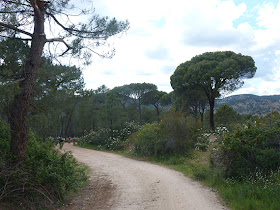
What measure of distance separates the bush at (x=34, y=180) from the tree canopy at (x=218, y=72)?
59.2 feet

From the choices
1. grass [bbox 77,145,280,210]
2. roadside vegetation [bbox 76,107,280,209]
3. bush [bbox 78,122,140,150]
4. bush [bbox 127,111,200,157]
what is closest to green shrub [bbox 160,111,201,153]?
bush [bbox 127,111,200,157]

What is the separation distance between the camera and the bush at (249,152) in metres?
6.99

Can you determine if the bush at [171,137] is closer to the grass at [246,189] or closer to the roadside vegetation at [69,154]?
the roadside vegetation at [69,154]

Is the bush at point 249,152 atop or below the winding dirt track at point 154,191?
atop

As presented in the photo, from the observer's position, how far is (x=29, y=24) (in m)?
7.38

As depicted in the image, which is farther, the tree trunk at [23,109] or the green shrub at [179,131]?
the green shrub at [179,131]

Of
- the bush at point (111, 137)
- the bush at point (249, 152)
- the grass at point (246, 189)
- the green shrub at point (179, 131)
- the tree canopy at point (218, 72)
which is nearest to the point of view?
the grass at point (246, 189)

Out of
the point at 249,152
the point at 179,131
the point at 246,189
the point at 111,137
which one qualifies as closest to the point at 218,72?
the point at 179,131

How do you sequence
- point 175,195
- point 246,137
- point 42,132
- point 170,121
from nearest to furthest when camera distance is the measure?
point 175,195
point 246,137
point 42,132
point 170,121

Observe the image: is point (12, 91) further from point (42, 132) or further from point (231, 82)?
point (231, 82)

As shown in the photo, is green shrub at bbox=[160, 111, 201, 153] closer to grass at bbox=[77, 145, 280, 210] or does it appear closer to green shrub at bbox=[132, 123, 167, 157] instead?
green shrub at bbox=[132, 123, 167, 157]

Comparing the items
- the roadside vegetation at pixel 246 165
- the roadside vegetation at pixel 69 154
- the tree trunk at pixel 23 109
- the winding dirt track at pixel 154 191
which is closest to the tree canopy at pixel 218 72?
the roadside vegetation at pixel 69 154

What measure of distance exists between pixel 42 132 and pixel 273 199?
27.7ft

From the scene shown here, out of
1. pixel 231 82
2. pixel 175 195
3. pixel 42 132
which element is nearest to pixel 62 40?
pixel 42 132
